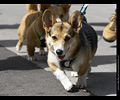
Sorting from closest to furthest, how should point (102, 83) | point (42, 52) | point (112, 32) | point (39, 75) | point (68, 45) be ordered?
point (68, 45) → point (102, 83) → point (39, 75) → point (42, 52) → point (112, 32)

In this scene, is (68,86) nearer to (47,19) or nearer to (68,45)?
(68,45)

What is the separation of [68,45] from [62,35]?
161mm

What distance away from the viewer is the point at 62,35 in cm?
427

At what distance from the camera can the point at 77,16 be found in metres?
4.43

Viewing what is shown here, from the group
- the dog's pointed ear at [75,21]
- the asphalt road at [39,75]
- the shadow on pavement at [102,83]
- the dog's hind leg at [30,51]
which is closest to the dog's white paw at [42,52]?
the asphalt road at [39,75]

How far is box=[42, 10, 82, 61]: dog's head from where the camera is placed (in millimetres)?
4203

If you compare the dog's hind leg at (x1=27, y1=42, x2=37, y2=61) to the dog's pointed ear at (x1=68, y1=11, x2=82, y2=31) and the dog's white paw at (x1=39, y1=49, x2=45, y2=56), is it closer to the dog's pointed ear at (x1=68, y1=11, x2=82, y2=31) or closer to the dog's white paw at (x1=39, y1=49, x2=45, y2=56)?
the dog's white paw at (x1=39, y1=49, x2=45, y2=56)

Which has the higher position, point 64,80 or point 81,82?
point 64,80

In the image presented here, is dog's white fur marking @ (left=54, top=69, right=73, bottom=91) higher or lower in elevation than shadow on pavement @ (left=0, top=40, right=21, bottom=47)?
higher

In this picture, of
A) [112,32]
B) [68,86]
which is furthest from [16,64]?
[112,32]

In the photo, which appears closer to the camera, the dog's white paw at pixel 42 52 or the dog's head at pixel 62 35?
the dog's head at pixel 62 35

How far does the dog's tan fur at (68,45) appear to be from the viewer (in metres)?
4.27

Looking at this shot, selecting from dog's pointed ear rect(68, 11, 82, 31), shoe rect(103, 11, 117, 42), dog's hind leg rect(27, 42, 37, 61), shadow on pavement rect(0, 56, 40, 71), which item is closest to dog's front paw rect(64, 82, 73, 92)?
dog's pointed ear rect(68, 11, 82, 31)

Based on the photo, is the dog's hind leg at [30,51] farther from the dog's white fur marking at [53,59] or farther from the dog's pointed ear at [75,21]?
the dog's pointed ear at [75,21]
